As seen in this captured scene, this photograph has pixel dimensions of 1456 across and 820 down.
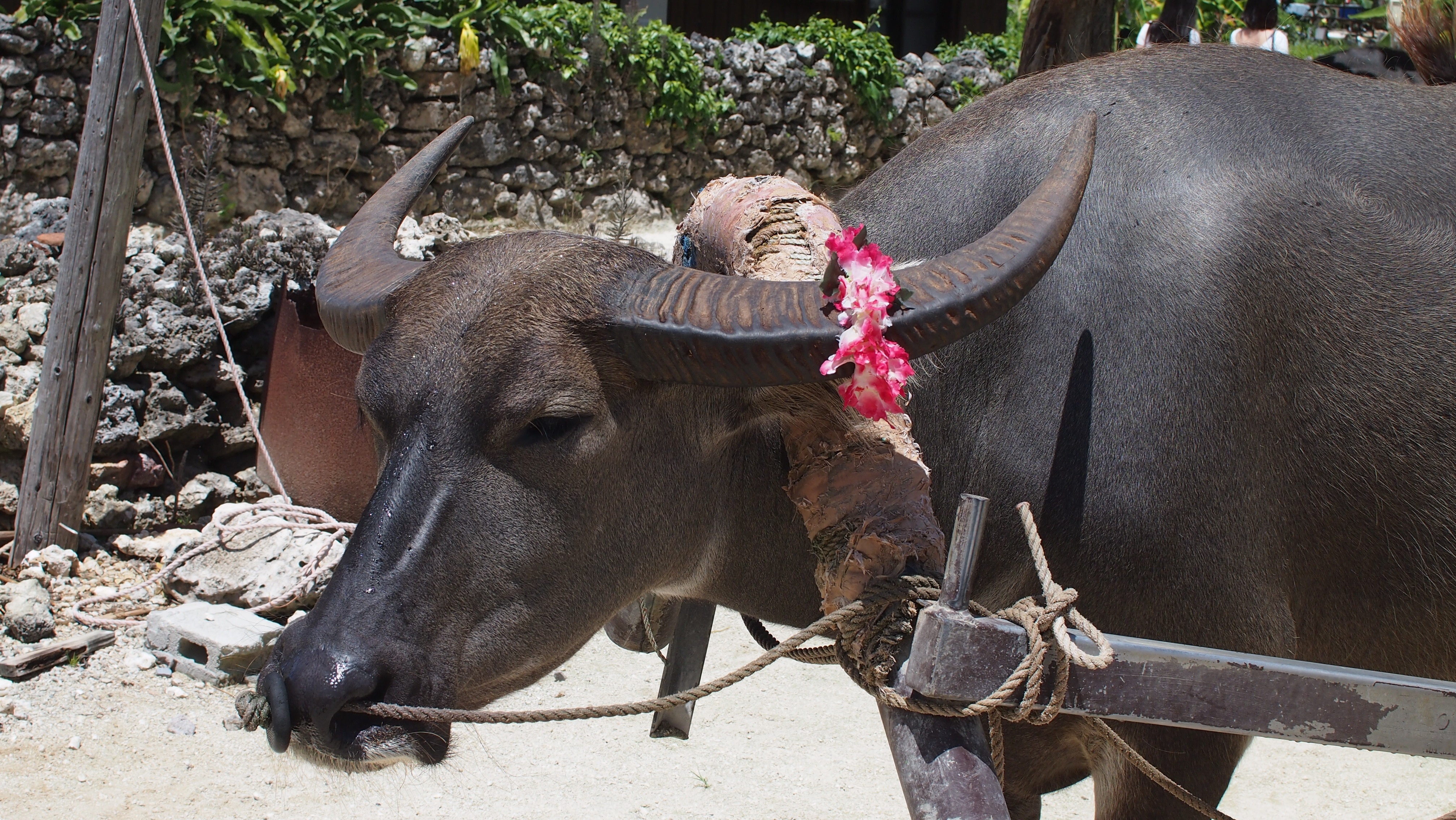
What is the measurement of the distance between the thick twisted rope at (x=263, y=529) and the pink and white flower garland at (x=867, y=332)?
351cm

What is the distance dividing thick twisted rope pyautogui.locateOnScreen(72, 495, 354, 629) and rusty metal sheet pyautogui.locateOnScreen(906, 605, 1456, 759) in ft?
12.0

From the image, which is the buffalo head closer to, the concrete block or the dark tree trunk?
the concrete block

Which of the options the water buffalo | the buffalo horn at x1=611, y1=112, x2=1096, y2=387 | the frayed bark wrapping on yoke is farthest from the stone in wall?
the buffalo horn at x1=611, y1=112, x2=1096, y2=387

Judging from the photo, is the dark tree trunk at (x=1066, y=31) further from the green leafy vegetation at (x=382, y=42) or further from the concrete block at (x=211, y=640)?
the green leafy vegetation at (x=382, y=42)

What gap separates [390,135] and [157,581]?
594 centimetres

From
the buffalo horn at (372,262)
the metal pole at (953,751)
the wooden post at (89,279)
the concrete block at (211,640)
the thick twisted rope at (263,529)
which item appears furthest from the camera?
the wooden post at (89,279)

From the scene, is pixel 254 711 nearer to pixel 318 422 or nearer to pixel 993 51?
pixel 318 422

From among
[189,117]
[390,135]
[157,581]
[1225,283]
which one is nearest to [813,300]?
[1225,283]

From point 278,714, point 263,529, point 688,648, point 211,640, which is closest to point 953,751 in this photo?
point 278,714

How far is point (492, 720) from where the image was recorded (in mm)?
1738

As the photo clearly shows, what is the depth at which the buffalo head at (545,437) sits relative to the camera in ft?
5.68

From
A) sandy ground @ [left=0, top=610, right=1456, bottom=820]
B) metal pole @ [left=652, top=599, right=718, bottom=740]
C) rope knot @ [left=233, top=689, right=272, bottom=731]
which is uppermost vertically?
rope knot @ [left=233, top=689, right=272, bottom=731]

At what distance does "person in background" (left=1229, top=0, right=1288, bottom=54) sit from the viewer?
21.2 ft

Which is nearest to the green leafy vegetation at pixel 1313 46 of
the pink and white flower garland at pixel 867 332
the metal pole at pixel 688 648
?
the metal pole at pixel 688 648
